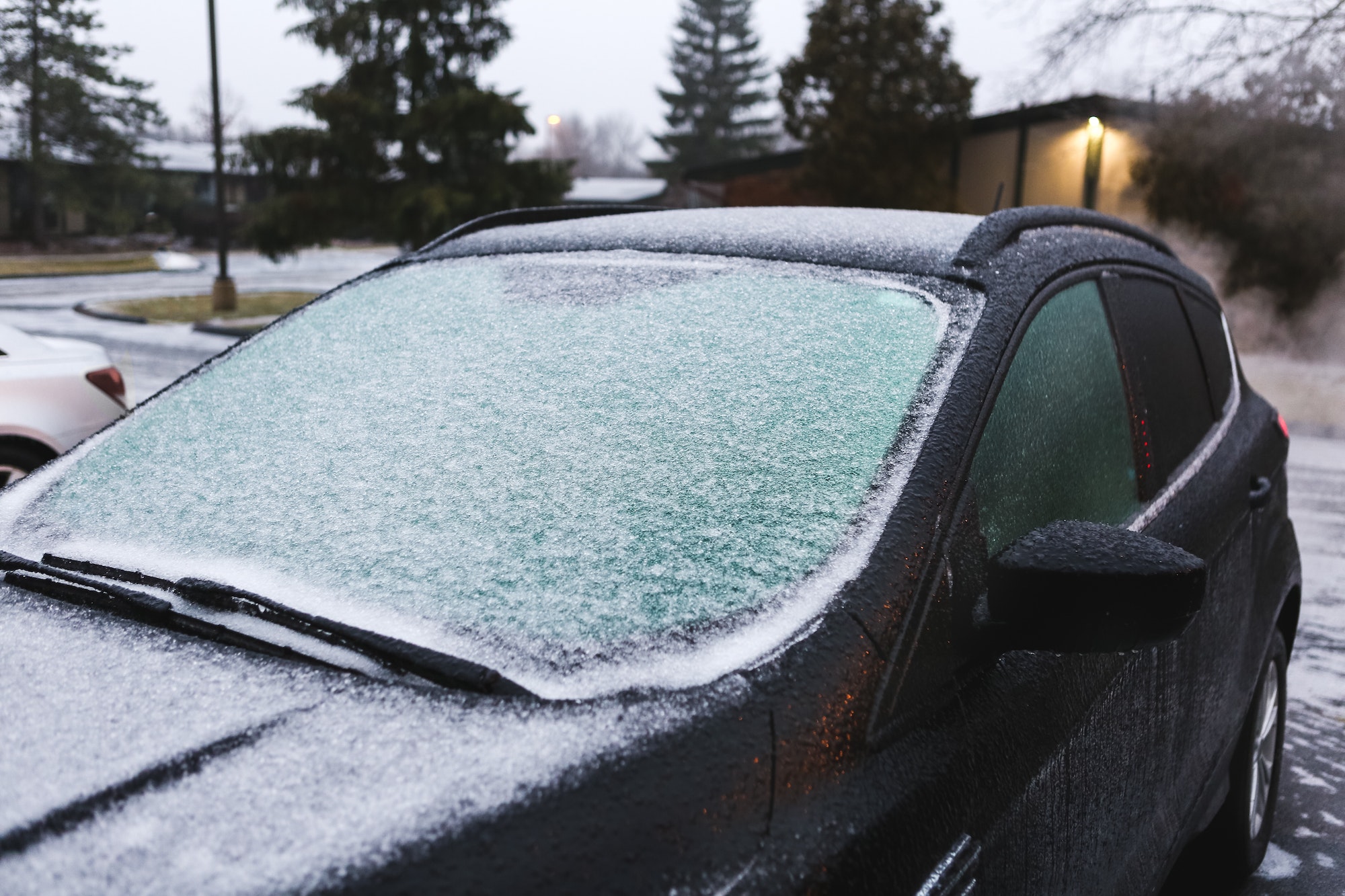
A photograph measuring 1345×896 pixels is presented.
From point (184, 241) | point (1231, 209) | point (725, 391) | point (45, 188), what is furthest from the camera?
point (184, 241)

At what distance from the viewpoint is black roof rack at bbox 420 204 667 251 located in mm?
2769

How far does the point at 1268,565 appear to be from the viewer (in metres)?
2.87

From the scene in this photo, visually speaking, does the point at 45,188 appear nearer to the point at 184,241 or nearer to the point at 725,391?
the point at 184,241

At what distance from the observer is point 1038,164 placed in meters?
22.4

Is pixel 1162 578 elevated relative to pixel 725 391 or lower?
lower

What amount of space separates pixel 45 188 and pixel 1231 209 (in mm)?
37397

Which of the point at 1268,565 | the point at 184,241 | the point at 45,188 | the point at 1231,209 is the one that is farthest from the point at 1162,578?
the point at 184,241

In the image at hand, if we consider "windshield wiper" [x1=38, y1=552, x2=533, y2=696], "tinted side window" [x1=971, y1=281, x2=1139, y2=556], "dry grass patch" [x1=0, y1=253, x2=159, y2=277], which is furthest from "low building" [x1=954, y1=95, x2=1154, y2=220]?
"dry grass patch" [x1=0, y1=253, x2=159, y2=277]

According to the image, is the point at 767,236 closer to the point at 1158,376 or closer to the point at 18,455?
the point at 1158,376

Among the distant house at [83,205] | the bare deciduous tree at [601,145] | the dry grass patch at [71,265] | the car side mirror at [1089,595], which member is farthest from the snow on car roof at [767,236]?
the bare deciduous tree at [601,145]

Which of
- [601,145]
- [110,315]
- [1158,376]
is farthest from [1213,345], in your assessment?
→ [601,145]

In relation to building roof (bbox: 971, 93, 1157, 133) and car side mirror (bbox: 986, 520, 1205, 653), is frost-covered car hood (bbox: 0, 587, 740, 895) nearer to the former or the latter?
car side mirror (bbox: 986, 520, 1205, 653)

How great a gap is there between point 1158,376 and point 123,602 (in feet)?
6.76

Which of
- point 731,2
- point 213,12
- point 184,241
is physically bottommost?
point 184,241
